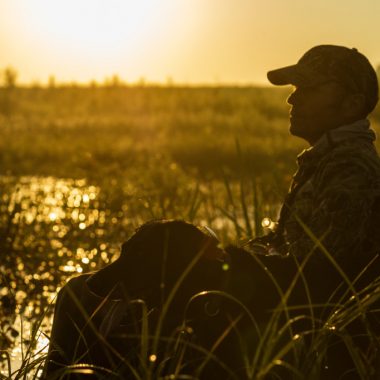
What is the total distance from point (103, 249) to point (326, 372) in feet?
12.9

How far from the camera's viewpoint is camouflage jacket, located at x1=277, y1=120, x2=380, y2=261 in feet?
12.9

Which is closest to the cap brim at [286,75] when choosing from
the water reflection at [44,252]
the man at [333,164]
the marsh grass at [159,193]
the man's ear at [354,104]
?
the man at [333,164]

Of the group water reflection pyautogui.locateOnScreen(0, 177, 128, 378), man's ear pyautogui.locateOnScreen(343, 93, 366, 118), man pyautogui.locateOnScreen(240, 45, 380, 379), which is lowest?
water reflection pyautogui.locateOnScreen(0, 177, 128, 378)

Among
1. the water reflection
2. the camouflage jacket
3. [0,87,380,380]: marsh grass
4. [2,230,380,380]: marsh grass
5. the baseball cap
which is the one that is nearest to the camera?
[2,230,380,380]: marsh grass

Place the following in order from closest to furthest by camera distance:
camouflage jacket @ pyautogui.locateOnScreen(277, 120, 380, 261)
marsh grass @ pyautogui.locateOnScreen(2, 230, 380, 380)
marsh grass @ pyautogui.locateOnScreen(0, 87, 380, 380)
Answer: marsh grass @ pyautogui.locateOnScreen(2, 230, 380, 380) → marsh grass @ pyautogui.locateOnScreen(0, 87, 380, 380) → camouflage jacket @ pyautogui.locateOnScreen(277, 120, 380, 261)

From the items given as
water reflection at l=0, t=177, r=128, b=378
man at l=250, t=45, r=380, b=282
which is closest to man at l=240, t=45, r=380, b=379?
man at l=250, t=45, r=380, b=282

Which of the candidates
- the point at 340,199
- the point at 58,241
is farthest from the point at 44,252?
the point at 340,199

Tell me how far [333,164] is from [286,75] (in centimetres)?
53

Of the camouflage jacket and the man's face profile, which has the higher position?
the man's face profile

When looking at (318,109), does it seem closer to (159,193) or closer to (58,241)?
(159,193)

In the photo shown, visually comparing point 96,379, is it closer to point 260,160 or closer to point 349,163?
point 349,163

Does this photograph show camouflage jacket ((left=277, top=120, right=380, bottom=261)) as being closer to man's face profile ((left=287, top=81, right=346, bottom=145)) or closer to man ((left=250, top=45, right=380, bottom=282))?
man ((left=250, top=45, right=380, bottom=282))

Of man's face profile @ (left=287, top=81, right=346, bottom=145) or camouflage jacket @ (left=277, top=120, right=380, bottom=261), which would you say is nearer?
camouflage jacket @ (left=277, top=120, right=380, bottom=261)

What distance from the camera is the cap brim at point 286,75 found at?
14.4ft
